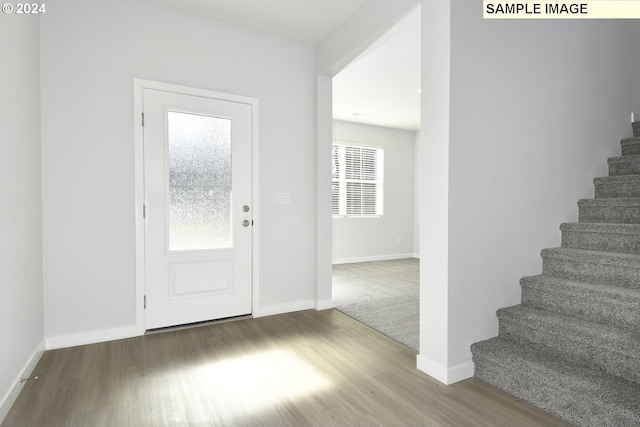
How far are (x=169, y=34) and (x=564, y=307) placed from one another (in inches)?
148

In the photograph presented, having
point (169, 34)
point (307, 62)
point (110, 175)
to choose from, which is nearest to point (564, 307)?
point (307, 62)

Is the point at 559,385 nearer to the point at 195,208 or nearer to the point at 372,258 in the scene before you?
the point at 195,208

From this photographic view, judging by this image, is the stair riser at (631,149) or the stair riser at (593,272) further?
the stair riser at (631,149)

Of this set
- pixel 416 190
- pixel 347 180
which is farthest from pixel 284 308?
pixel 416 190

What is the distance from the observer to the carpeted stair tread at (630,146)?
3.14 m

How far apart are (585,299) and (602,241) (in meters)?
0.65

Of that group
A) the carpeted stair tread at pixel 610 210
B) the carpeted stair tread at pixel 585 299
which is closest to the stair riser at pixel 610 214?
the carpeted stair tread at pixel 610 210

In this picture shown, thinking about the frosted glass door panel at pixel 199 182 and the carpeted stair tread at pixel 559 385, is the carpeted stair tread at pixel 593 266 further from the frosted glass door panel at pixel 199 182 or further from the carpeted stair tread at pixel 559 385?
the frosted glass door panel at pixel 199 182

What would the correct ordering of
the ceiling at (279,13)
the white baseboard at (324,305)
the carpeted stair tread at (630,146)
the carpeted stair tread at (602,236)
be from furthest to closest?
1. the white baseboard at (324,305)
2. the carpeted stair tread at (630,146)
3. the ceiling at (279,13)
4. the carpeted stair tread at (602,236)

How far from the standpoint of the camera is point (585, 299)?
83.3 inches

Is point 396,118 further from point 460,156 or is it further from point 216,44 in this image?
point 460,156

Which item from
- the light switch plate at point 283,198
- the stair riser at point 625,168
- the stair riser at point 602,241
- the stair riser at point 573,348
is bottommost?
the stair riser at point 573,348

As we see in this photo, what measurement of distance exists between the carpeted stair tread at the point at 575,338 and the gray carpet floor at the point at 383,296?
74 centimetres

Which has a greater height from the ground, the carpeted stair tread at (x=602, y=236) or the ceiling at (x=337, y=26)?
the ceiling at (x=337, y=26)
